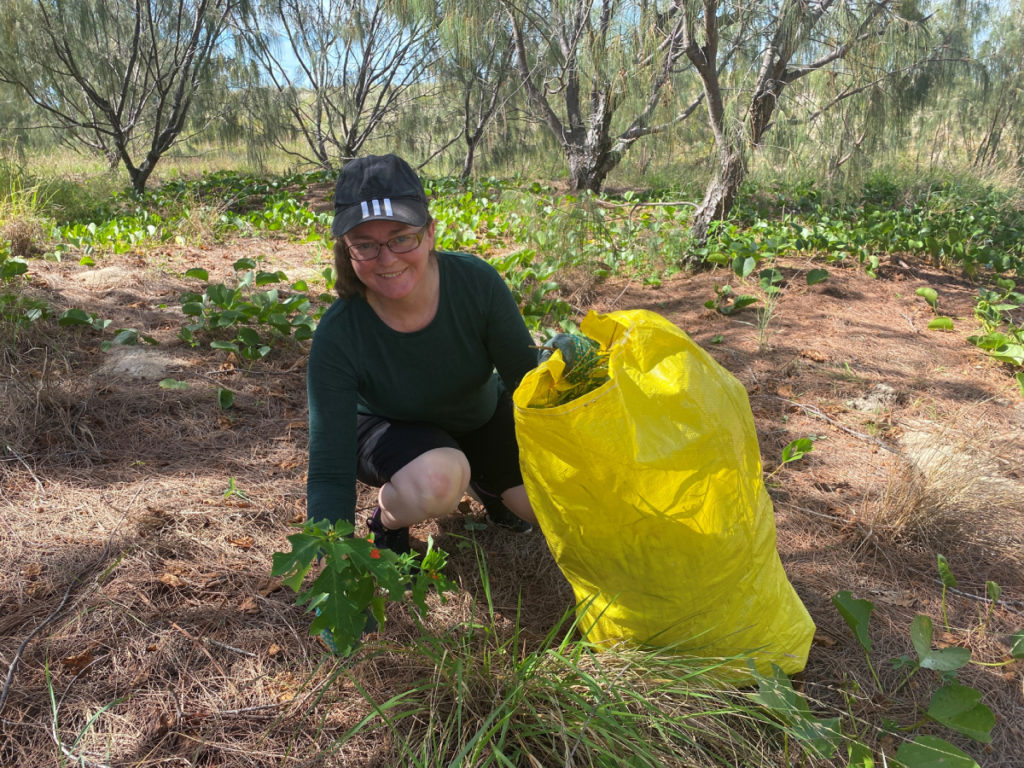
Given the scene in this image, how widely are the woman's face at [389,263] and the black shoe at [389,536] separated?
0.59m

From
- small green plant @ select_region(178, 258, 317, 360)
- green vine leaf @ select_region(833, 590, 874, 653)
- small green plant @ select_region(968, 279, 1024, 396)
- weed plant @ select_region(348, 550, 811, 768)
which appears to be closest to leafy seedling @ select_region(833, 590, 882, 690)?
green vine leaf @ select_region(833, 590, 874, 653)

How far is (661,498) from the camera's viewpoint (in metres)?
1.15

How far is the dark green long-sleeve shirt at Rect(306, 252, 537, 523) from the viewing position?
1439mm

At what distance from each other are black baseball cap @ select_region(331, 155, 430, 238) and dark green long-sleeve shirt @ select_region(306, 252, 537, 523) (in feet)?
0.74

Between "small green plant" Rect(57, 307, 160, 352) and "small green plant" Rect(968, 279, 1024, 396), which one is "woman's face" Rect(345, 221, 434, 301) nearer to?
"small green plant" Rect(57, 307, 160, 352)

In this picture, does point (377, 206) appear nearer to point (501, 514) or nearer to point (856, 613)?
point (501, 514)

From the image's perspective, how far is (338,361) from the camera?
1.50m

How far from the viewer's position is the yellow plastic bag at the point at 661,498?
1.14 meters

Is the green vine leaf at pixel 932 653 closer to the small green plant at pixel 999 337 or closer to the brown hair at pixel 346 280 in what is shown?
the brown hair at pixel 346 280

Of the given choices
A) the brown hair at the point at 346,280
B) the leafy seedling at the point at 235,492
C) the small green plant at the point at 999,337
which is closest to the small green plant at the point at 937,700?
the brown hair at the point at 346,280

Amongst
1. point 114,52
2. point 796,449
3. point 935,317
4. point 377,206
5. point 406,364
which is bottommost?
point 796,449

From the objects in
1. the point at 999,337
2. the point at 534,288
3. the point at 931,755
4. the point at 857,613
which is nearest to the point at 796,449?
the point at 857,613

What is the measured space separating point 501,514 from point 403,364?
0.60 m

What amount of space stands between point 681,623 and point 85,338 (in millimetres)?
2698
